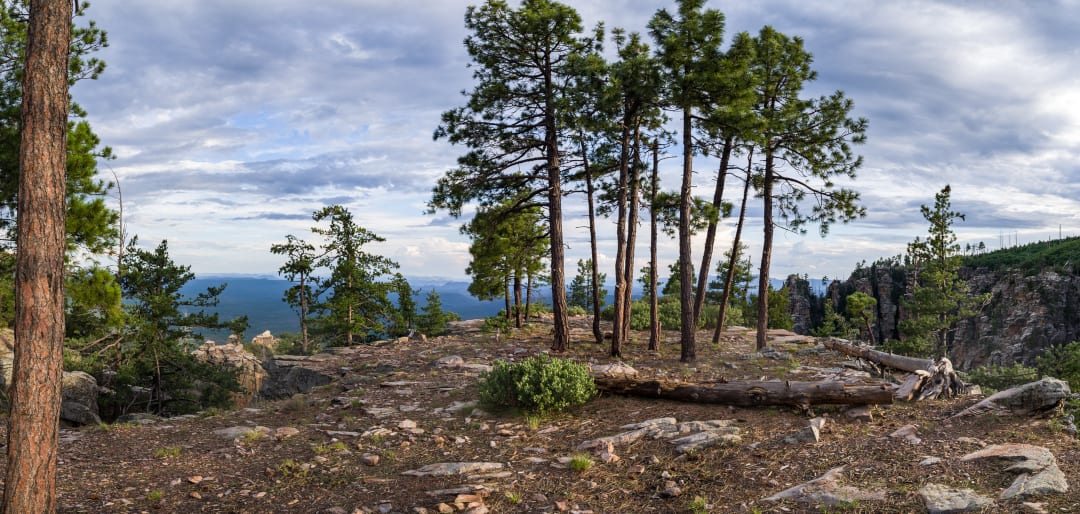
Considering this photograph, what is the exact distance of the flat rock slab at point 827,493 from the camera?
6.20 m

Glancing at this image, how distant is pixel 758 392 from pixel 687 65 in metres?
11.2

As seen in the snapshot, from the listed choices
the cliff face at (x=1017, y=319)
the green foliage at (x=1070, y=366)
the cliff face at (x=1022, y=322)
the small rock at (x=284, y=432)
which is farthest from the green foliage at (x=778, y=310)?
the cliff face at (x=1022, y=322)

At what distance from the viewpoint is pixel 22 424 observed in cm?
625

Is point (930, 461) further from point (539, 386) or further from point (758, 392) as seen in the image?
point (539, 386)

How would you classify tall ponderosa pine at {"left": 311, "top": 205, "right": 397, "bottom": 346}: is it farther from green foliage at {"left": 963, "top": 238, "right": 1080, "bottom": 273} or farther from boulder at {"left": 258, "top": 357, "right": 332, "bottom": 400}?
green foliage at {"left": 963, "top": 238, "right": 1080, "bottom": 273}

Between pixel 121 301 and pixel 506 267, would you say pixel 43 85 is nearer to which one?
pixel 121 301

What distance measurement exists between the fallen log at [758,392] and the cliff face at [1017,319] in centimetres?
7148

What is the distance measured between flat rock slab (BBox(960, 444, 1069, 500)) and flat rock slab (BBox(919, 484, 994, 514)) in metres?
0.27

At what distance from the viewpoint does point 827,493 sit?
638 centimetres

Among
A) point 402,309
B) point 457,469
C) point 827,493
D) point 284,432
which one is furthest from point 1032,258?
→ point 284,432

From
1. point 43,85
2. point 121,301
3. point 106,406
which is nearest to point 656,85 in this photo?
point 43,85

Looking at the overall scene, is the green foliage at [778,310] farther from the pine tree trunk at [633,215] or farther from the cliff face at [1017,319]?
the pine tree trunk at [633,215]

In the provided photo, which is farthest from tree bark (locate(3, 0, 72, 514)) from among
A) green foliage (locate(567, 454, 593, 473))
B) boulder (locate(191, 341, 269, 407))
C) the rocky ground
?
boulder (locate(191, 341, 269, 407))

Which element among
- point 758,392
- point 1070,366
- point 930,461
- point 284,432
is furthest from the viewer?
point 1070,366
